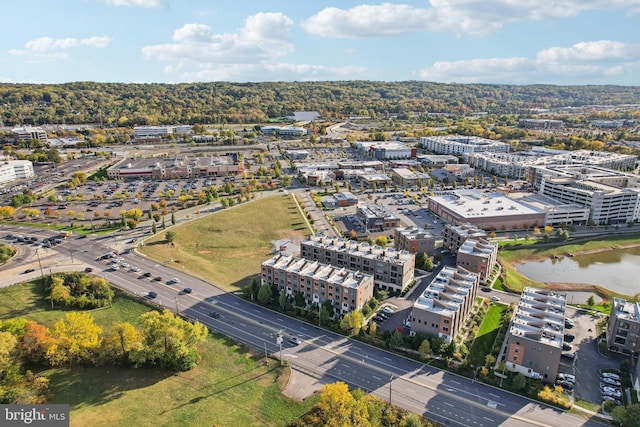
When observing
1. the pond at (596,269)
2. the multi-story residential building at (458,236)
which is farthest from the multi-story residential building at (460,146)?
the multi-story residential building at (458,236)

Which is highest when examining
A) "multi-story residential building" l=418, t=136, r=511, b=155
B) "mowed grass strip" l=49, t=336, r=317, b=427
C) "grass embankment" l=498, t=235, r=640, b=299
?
"multi-story residential building" l=418, t=136, r=511, b=155

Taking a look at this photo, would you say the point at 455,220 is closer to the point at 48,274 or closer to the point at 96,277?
the point at 96,277

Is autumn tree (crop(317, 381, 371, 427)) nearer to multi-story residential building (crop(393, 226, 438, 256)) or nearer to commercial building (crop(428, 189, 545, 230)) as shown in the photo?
multi-story residential building (crop(393, 226, 438, 256))

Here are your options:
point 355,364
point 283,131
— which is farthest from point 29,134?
point 355,364

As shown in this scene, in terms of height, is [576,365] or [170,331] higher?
[170,331]

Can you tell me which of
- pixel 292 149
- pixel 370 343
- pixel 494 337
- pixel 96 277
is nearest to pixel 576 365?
pixel 494 337

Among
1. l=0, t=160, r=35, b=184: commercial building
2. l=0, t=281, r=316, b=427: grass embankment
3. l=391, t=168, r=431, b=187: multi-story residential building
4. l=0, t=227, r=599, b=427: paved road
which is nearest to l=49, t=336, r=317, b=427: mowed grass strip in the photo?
l=0, t=281, r=316, b=427: grass embankment

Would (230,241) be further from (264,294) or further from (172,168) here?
(172,168)
